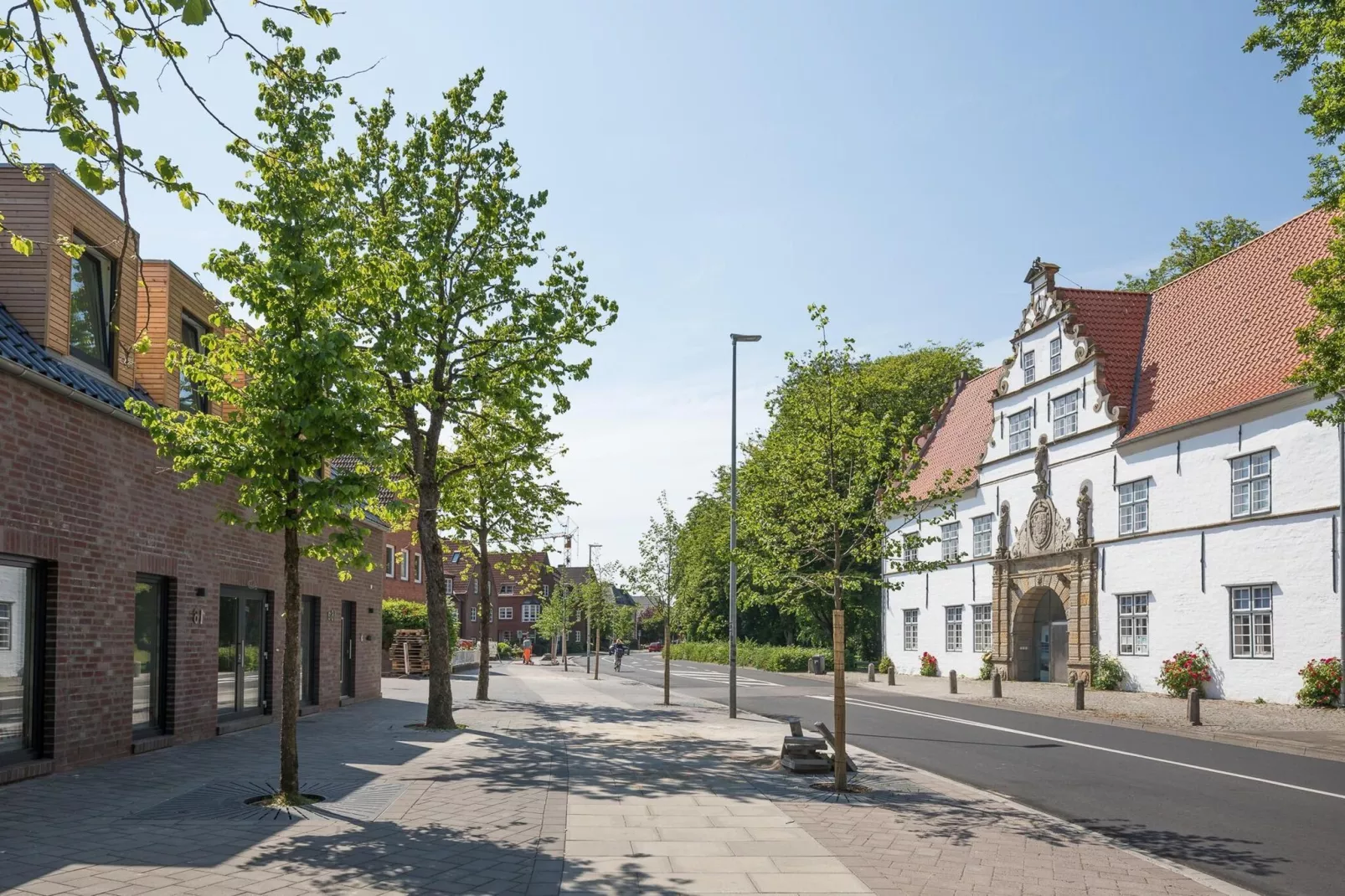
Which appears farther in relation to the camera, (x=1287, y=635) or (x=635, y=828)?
(x=1287, y=635)

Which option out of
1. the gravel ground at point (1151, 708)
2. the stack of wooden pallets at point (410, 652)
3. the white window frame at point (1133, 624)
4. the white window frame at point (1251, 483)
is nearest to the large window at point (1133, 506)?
the white window frame at point (1133, 624)

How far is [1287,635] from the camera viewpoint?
2377 cm

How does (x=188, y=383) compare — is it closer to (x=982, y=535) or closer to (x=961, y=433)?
(x=982, y=535)

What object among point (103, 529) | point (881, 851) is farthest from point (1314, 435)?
point (103, 529)

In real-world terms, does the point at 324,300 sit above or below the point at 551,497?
above

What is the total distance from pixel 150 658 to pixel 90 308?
4497 millimetres

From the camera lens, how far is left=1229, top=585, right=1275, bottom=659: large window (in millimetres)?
24500

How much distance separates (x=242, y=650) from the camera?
55.7 ft

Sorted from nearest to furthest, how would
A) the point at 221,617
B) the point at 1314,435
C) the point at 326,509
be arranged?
the point at 326,509 < the point at 221,617 < the point at 1314,435

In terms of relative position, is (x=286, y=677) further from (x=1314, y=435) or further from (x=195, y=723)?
(x=1314, y=435)

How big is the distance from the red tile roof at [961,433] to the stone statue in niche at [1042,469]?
4.20m

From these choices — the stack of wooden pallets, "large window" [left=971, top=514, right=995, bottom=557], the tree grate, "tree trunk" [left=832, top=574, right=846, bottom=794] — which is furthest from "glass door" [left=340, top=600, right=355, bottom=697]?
"large window" [left=971, top=514, right=995, bottom=557]

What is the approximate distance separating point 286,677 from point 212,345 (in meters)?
3.19

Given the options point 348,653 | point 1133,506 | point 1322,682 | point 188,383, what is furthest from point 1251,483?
point 188,383
